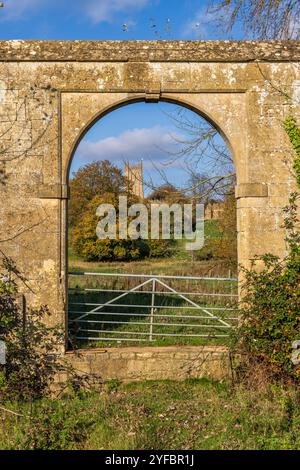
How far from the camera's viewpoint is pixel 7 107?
24.3 ft

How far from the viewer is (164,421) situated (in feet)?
18.6

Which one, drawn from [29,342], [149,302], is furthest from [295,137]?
[149,302]

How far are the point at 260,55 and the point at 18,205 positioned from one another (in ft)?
13.7

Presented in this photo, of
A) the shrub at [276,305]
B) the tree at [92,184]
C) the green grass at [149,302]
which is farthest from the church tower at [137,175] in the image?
the shrub at [276,305]

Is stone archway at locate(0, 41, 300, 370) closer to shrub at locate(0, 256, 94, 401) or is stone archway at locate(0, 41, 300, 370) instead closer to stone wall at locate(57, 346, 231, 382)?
shrub at locate(0, 256, 94, 401)

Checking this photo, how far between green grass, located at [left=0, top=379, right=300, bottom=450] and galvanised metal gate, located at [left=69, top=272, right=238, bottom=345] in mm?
1236

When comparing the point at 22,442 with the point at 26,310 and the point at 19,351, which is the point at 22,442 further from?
the point at 26,310

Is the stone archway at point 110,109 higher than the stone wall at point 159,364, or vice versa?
the stone archway at point 110,109

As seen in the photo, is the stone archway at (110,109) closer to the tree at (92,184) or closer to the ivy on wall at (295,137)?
the ivy on wall at (295,137)

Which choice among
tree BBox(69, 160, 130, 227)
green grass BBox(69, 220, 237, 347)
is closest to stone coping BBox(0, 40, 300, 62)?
green grass BBox(69, 220, 237, 347)

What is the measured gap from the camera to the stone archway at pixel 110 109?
7414 millimetres

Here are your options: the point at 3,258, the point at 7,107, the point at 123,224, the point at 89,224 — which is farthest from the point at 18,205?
the point at 89,224

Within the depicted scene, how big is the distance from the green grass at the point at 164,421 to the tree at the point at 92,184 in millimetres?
21317

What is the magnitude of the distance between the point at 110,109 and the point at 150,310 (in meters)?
6.31
